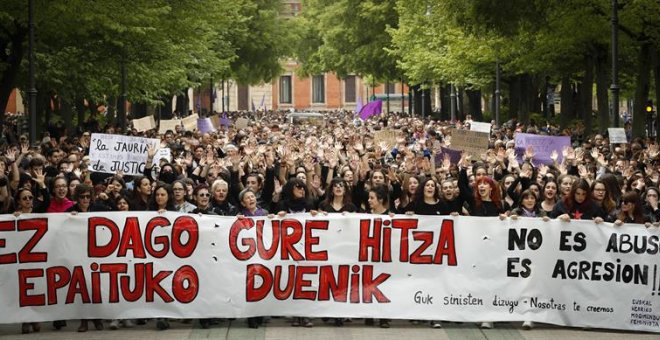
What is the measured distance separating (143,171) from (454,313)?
25.1 ft

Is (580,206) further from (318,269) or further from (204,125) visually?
(204,125)

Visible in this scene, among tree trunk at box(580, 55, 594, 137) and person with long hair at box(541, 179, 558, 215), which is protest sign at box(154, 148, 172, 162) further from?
tree trunk at box(580, 55, 594, 137)

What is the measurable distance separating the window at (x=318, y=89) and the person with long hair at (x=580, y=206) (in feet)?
396

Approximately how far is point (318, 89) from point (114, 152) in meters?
116

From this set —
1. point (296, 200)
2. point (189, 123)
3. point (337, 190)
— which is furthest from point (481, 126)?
point (337, 190)

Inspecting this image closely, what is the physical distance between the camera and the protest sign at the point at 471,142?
859 inches

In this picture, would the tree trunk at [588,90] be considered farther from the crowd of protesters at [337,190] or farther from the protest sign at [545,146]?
the crowd of protesters at [337,190]

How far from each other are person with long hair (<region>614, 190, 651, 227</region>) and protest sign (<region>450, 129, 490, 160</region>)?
27.1ft

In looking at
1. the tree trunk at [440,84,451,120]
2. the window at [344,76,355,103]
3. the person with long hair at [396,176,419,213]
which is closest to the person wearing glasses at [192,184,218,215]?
the person with long hair at [396,176,419,213]

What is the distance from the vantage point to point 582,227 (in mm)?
13242

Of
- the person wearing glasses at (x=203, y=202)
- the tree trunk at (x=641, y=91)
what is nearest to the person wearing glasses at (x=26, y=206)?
the person wearing glasses at (x=203, y=202)

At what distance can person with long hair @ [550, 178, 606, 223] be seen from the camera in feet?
45.2

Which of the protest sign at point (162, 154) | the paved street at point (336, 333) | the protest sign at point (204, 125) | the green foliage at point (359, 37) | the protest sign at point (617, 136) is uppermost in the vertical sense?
the green foliage at point (359, 37)

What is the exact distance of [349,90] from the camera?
443ft
